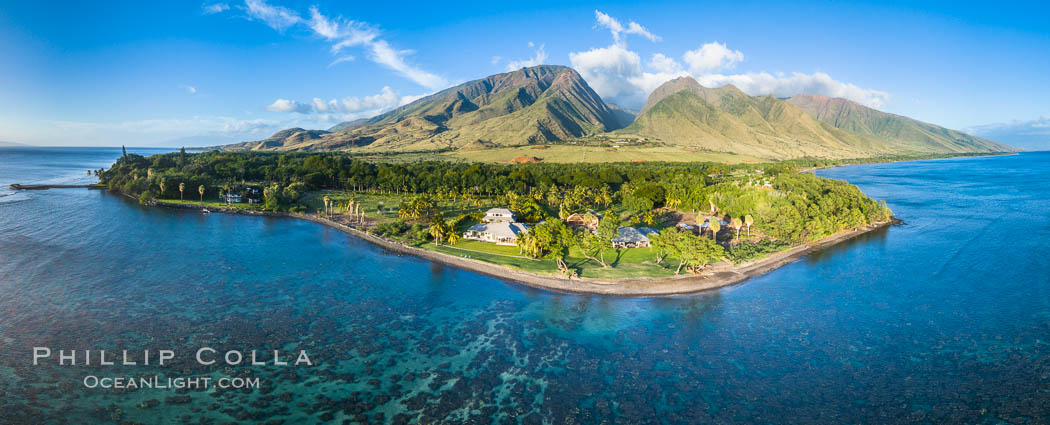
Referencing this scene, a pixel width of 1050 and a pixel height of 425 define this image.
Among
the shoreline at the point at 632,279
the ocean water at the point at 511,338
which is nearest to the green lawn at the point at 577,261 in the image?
the shoreline at the point at 632,279

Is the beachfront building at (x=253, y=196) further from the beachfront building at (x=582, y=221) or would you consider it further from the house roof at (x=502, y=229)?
the beachfront building at (x=582, y=221)

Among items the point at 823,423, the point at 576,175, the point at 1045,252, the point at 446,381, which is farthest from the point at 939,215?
the point at 446,381

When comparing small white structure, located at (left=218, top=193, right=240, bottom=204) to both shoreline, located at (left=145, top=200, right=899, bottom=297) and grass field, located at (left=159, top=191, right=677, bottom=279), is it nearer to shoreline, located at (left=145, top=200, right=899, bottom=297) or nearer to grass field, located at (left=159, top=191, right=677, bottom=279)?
shoreline, located at (left=145, top=200, right=899, bottom=297)

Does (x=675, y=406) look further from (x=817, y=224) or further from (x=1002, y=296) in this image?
(x=817, y=224)

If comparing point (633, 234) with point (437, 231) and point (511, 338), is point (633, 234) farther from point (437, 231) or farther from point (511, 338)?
point (511, 338)

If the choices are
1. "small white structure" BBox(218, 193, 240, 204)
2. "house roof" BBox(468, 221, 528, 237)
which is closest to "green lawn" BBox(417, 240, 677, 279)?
"house roof" BBox(468, 221, 528, 237)

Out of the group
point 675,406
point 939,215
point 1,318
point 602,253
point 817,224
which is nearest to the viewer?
point 675,406
